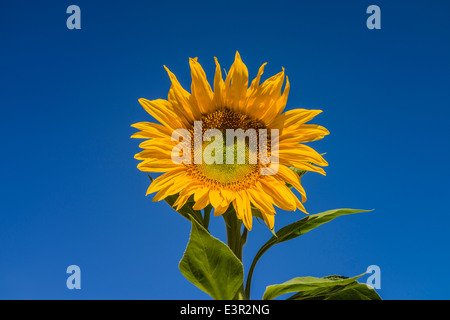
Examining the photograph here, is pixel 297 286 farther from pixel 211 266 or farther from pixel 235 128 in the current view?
pixel 235 128

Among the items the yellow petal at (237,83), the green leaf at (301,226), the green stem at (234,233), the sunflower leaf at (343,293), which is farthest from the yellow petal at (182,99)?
the sunflower leaf at (343,293)

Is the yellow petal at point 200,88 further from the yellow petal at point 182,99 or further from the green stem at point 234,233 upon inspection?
the green stem at point 234,233

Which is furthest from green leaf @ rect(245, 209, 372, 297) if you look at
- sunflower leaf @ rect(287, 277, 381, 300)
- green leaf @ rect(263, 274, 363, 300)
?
sunflower leaf @ rect(287, 277, 381, 300)

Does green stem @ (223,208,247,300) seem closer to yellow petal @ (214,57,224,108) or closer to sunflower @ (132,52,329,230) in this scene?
sunflower @ (132,52,329,230)

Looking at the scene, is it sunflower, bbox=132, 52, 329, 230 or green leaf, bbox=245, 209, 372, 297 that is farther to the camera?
green leaf, bbox=245, 209, 372, 297

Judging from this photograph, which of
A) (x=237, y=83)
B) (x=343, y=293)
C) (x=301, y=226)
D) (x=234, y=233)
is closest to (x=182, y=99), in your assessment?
(x=237, y=83)
